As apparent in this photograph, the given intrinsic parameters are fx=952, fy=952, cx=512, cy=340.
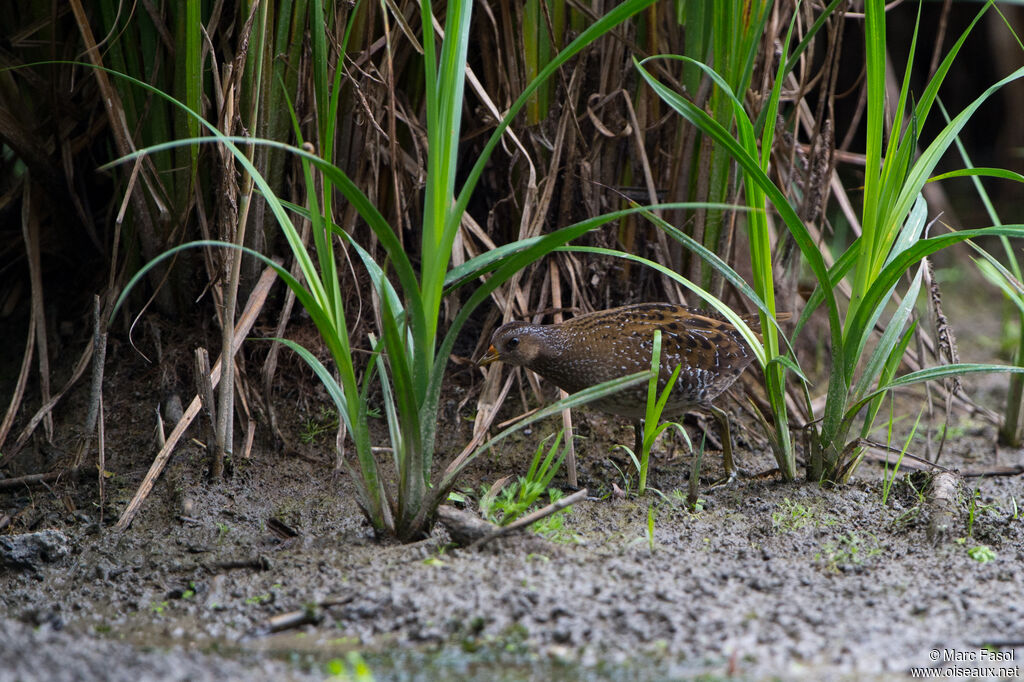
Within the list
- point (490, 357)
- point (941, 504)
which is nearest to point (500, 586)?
point (490, 357)

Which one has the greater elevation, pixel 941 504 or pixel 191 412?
pixel 191 412

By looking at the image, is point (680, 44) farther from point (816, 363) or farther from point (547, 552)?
point (547, 552)

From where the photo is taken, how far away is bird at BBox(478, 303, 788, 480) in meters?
3.22

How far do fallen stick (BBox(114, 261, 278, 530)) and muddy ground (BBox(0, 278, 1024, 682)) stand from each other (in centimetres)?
5

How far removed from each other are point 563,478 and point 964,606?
4.57 feet

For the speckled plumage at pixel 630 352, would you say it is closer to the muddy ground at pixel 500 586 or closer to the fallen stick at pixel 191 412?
the muddy ground at pixel 500 586

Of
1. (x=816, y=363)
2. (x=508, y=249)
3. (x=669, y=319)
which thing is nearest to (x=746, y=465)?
(x=669, y=319)

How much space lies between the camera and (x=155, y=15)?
2855mm

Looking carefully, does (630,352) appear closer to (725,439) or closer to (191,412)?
(725,439)

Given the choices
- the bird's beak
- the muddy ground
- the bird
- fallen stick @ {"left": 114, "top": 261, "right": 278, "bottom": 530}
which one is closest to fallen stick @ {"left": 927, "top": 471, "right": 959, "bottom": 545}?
the muddy ground

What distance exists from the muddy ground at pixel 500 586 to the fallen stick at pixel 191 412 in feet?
0.17

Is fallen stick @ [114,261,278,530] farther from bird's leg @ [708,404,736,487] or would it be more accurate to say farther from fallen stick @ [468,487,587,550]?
bird's leg @ [708,404,736,487]

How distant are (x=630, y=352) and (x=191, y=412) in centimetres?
144

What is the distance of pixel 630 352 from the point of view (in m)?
3.26
